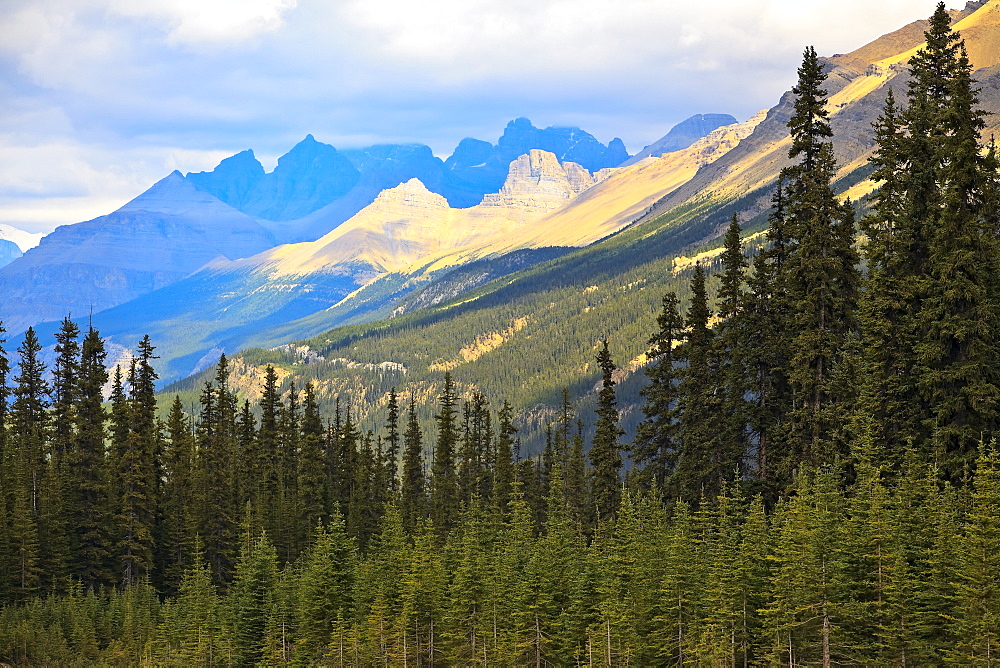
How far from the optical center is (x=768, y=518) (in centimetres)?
4309

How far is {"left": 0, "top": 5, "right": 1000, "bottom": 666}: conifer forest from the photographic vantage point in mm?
32344

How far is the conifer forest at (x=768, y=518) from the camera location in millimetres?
32344

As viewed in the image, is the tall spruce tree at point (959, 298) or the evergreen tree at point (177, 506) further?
the evergreen tree at point (177, 506)

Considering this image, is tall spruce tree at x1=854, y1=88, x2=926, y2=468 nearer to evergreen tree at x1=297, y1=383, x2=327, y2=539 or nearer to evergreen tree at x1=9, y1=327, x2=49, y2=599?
evergreen tree at x1=297, y1=383, x2=327, y2=539

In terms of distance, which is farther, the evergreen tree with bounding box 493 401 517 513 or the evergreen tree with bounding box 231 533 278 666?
the evergreen tree with bounding box 493 401 517 513

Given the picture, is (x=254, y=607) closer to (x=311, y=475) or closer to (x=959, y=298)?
(x=311, y=475)

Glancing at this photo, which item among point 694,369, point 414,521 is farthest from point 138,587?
point 694,369

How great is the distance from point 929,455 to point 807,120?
54.5ft

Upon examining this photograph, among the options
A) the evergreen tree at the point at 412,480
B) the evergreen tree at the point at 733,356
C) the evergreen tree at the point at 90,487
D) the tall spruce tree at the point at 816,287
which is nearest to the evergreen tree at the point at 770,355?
the evergreen tree at the point at 733,356

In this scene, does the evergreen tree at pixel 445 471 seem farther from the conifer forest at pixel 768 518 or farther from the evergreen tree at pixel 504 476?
the conifer forest at pixel 768 518

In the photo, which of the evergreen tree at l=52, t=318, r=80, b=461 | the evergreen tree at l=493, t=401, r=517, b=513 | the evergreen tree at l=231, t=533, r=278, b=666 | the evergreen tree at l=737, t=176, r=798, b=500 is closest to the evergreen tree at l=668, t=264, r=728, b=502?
the evergreen tree at l=737, t=176, r=798, b=500

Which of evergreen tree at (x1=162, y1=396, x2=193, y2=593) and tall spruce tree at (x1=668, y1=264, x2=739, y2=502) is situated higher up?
tall spruce tree at (x1=668, y1=264, x2=739, y2=502)

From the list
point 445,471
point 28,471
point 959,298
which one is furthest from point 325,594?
point 445,471

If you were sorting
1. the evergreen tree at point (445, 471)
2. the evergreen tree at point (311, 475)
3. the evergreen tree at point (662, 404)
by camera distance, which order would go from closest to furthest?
the evergreen tree at point (662, 404) < the evergreen tree at point (445, 471) < the evergreen tree at point (311, 475)
